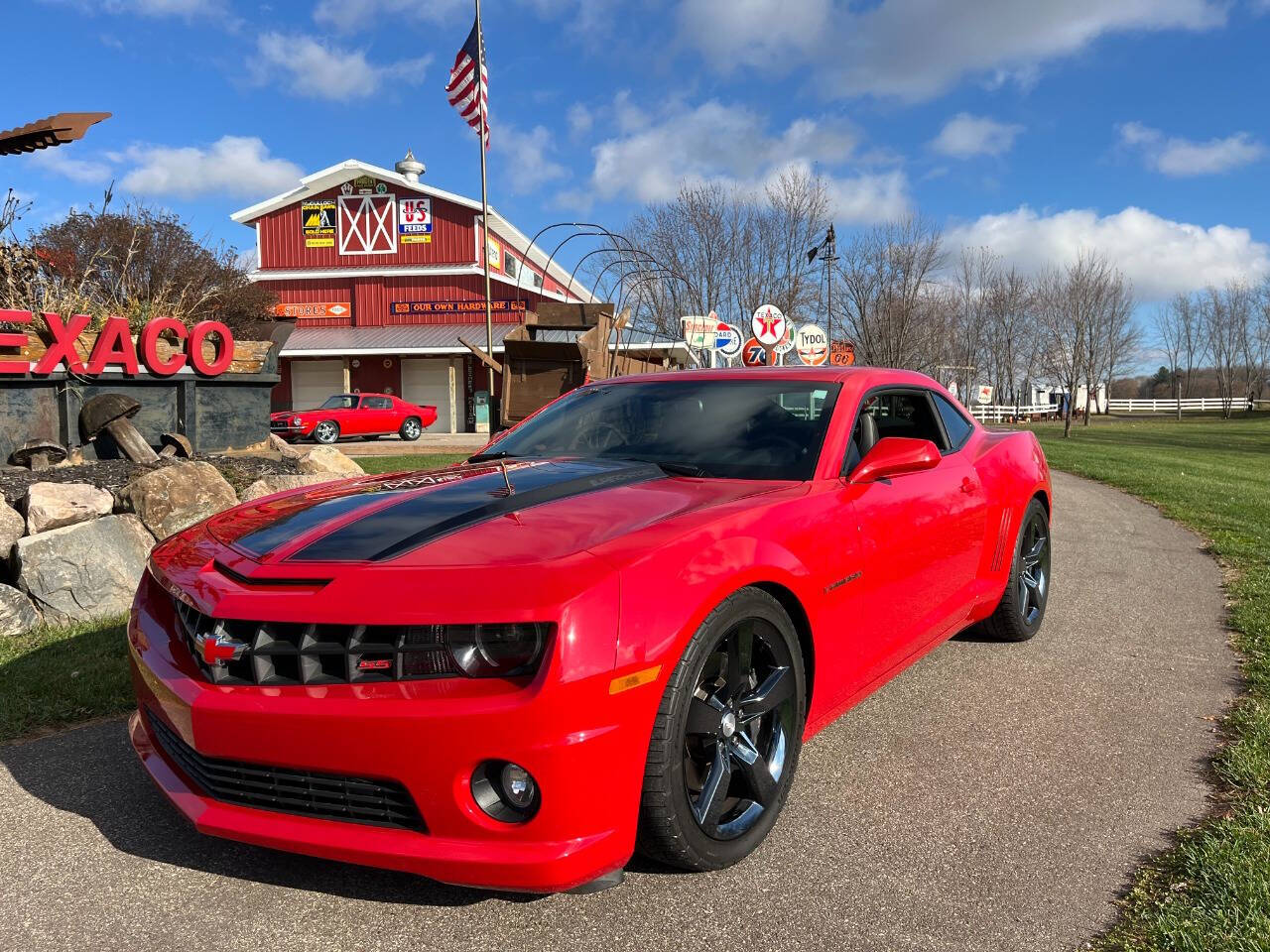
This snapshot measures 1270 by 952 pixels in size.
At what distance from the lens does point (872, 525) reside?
3.16 meters

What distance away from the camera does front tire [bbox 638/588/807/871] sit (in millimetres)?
2221

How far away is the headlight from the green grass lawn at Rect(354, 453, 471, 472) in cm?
1144

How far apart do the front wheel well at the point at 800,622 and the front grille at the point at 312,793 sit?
3.63ft

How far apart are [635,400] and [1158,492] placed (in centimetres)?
1058

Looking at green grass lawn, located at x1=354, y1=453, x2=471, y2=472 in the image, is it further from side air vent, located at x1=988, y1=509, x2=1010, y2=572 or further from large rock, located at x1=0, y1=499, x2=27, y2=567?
side air vent, located at x1=988, y1=509, x2=1010, y2=572

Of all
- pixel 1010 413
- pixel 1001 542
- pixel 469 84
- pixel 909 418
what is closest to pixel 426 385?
pixel 469 84

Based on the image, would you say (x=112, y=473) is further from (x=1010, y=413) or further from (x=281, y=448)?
Answer: (x=1010, y=413)

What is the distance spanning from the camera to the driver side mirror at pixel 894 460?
316cm

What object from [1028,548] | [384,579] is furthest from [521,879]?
[1028,548]

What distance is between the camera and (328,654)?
215 cm

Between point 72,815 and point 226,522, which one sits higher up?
point 226,522

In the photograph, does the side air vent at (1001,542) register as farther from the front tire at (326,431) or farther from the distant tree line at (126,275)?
the front tire at (326,431)

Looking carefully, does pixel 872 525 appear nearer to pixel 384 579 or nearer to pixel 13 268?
pixel 384 579

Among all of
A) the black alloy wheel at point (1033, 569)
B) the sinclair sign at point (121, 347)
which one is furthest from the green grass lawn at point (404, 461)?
the black alloy wheel at point (1033, 569)
